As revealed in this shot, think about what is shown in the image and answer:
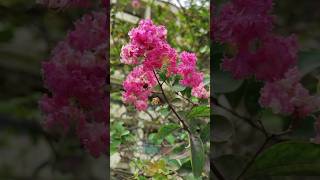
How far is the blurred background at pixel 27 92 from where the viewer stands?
1186 mm

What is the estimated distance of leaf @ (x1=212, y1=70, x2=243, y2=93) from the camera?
1422 millimetres

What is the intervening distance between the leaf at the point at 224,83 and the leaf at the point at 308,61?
18 centimetres

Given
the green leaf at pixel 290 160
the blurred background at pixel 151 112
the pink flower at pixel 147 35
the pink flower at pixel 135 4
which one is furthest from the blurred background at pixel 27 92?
the pink flower at pixel 135 4

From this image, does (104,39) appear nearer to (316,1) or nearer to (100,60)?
(100,60)

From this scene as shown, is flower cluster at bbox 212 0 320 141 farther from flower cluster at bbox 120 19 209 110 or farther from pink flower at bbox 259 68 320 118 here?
flower cluster at bbox 120 19 209 110

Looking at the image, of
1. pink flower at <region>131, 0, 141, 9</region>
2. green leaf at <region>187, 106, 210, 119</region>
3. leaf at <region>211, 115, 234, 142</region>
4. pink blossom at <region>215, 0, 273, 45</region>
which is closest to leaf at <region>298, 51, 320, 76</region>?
pink blossom at <region>215, 0, 273, 45</region>

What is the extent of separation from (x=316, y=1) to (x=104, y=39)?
2.04 feet

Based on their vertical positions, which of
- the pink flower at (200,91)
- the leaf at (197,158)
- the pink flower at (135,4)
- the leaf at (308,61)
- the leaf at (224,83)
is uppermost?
the pink flower at (135,4)

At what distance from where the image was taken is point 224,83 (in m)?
1.43

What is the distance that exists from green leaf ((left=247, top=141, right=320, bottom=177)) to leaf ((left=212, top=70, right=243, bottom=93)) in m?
0.21

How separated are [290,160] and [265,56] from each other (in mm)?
300

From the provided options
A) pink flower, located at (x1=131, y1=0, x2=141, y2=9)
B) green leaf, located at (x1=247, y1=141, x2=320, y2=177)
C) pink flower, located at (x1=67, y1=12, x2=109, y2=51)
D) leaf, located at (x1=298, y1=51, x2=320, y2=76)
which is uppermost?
pink flower, located at (x1=131, y1=0, x2=141, y2=9)

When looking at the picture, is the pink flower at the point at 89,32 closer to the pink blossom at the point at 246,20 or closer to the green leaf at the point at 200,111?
the pink blossom at the point at 246,20

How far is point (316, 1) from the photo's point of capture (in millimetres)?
1417
